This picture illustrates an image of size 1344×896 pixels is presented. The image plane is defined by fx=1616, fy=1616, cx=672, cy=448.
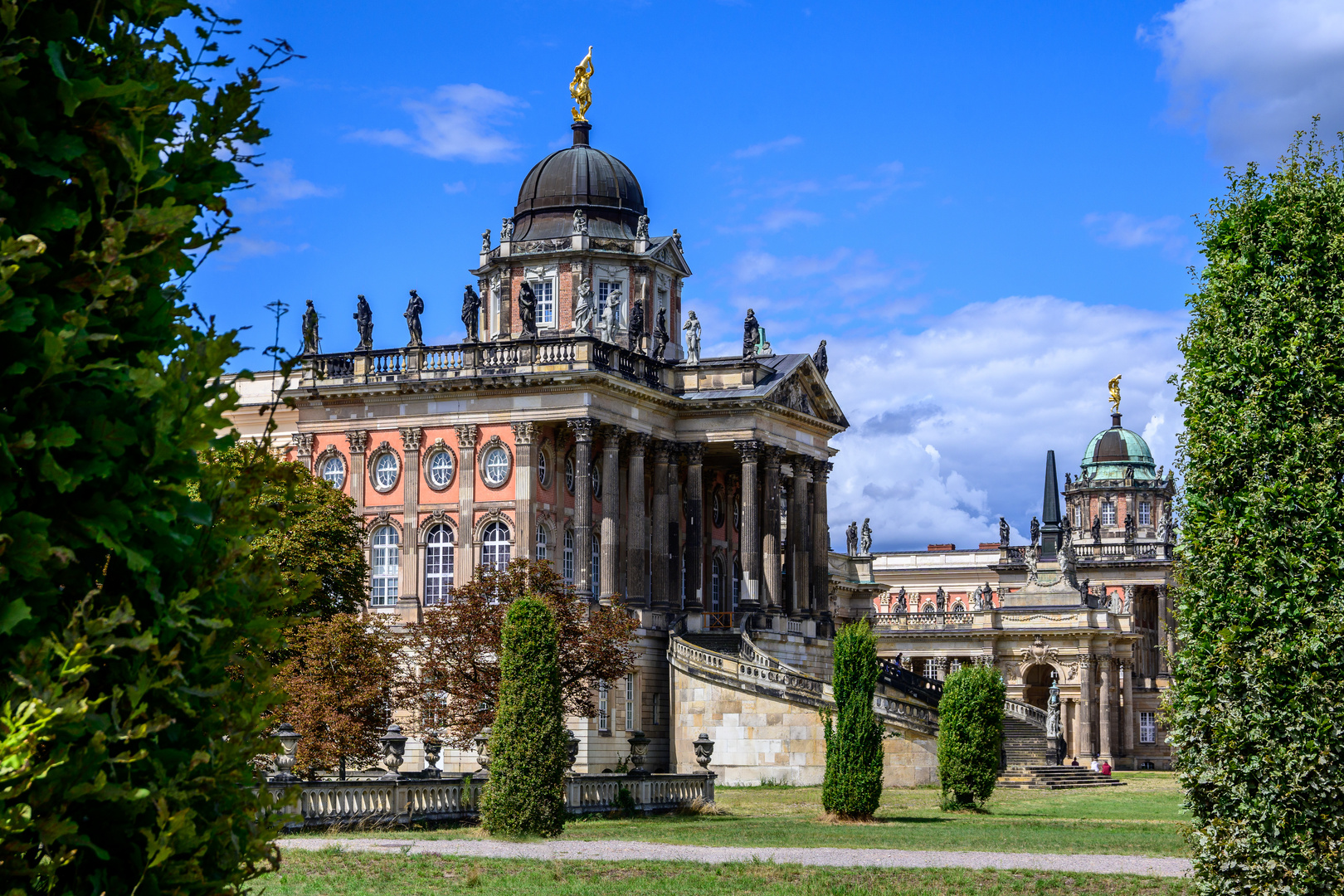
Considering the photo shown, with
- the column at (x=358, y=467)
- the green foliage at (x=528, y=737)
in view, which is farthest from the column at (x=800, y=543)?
the green foliage at (x=528, y=737)

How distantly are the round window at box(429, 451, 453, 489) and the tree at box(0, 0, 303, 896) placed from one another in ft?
171

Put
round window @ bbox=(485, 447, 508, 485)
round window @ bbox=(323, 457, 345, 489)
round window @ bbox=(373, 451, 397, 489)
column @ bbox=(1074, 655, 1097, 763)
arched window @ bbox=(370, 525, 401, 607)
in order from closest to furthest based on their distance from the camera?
round window @ bbox=(485, 447, 508, 485) < arched window @ bbox=(370, 525, 401, 607) < round window @ bbox=(373, 451, 397, 489) < round window @ bbox=(323, 457, 345, 489) < column @ bbox=(1074, 655, 1097, 763)

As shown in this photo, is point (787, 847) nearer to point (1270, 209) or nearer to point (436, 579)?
point (1270, 209)

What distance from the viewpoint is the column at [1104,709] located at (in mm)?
94125

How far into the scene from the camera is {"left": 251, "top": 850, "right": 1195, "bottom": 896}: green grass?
827 inches

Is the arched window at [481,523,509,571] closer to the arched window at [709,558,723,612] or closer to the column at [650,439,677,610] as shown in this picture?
the column at [650,439,677,610]

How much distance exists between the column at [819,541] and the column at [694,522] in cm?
513

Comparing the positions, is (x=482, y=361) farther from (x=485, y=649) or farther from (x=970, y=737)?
(x=970, y=737)

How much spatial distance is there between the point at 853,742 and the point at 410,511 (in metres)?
26.4

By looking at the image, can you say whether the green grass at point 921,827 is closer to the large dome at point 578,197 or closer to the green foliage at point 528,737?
the green foliage at point 528,737

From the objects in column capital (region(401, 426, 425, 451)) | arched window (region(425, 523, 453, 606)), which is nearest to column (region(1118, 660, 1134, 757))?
arched window (region(425, 523, 453, 606))

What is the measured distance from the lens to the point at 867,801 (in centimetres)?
3662

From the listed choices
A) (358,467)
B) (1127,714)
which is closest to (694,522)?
(358,467)

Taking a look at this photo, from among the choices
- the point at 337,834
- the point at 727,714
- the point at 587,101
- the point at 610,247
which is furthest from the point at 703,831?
the point at 587,101
